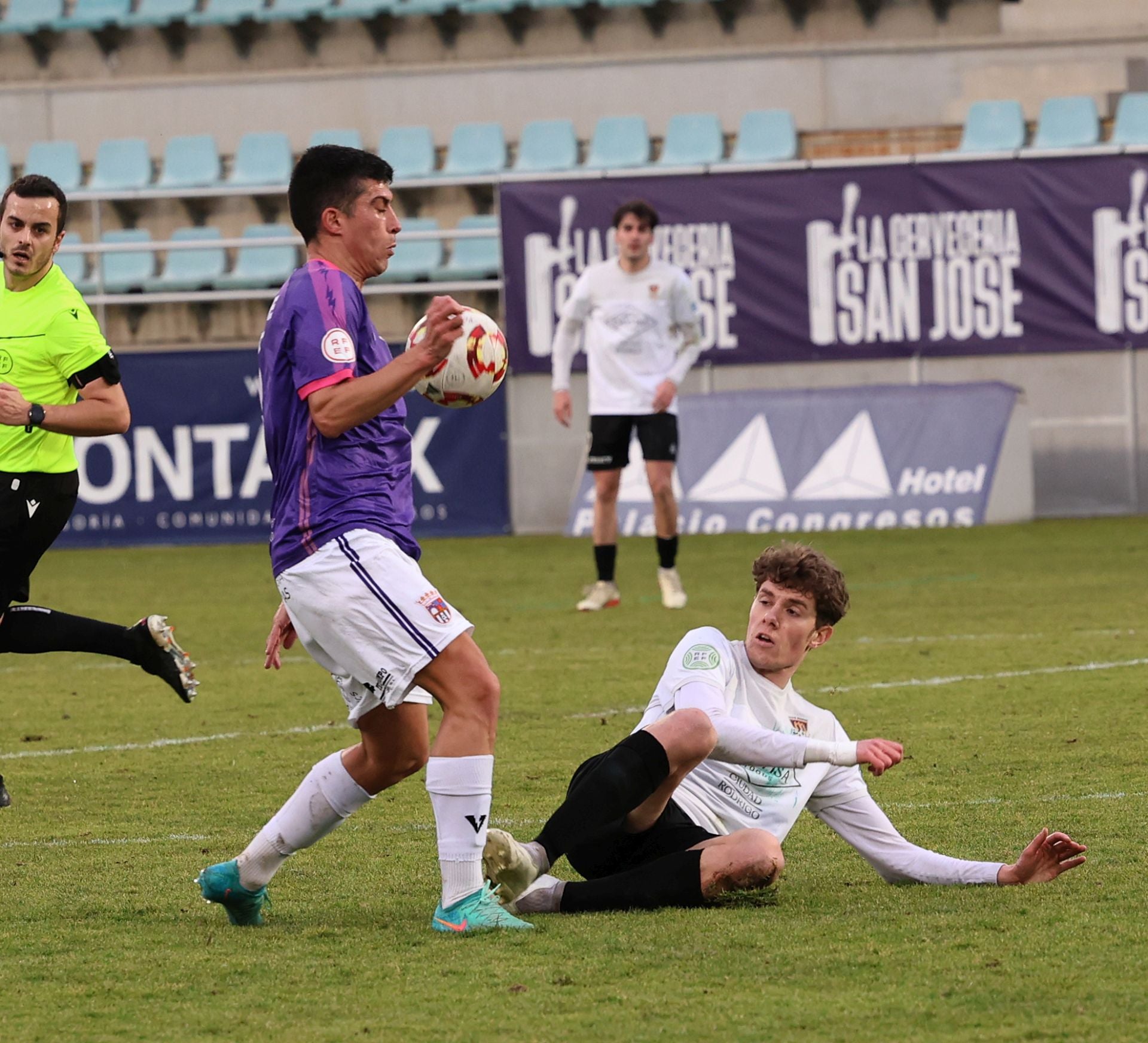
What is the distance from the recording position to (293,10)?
2003 centimetres

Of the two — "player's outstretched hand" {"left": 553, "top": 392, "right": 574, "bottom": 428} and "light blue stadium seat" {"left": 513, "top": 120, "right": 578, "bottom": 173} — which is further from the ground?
"light blue stadium seat" {"left": 513, "top": 120, "right": 578, "bottom": 173}

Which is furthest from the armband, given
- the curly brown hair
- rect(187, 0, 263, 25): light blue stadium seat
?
rect(187, 0, 263, 25): light blue stadium seat

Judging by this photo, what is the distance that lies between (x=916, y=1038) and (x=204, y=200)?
53.9 feet

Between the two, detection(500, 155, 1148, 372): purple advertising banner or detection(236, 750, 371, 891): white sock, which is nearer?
detection(236, 750, 371, 891): white sock

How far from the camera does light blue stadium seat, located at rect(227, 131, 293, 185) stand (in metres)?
19.0

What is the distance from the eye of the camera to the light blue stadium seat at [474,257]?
673 inches

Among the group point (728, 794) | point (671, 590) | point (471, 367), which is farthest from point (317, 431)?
point (671, 590)

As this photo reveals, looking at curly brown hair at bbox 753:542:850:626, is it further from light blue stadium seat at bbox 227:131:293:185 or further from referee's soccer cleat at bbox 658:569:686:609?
light blue stadium seat at bbox 227:131:293:185

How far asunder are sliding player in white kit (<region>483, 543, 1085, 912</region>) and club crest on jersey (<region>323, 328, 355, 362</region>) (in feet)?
3.30

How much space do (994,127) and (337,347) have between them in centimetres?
1509

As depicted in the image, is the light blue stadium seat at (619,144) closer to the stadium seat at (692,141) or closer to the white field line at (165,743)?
the stadium seat at (692,141)

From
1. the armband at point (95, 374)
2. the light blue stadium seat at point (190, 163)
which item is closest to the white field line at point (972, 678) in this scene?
the armband at point (95, 374)

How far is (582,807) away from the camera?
4.14 meters

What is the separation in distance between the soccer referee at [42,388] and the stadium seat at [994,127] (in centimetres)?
1319
